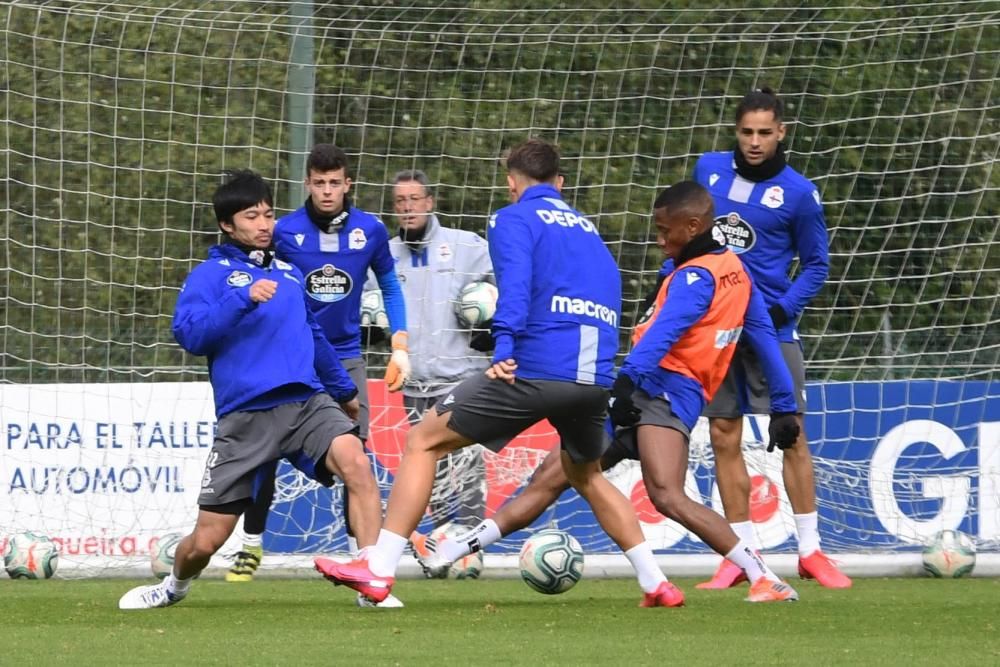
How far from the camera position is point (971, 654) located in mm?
5438

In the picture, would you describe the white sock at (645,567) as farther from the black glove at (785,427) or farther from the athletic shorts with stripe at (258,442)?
the athletic shorts with stripe at (258,442)

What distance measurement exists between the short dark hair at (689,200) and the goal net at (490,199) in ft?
8.95

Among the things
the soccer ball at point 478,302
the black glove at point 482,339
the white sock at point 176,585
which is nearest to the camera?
the white sock at point 176,585

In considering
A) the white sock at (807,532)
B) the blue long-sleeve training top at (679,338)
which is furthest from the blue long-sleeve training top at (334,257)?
the white sock at (807,532)

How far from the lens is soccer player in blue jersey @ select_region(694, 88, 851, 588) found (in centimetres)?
806

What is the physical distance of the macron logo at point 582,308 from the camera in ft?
21.7

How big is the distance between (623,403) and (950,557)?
318cm

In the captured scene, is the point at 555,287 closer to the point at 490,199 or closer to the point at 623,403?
the point at 623,403

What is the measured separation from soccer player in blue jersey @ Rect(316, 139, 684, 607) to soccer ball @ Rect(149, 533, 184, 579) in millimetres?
2430

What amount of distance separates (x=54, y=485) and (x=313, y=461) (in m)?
3.62

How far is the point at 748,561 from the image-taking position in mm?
7098

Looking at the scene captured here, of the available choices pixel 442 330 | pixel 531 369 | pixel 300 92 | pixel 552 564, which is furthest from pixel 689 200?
pixel 300 92

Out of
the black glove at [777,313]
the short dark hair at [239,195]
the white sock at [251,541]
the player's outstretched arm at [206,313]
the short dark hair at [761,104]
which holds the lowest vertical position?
the white sock at [251,541]

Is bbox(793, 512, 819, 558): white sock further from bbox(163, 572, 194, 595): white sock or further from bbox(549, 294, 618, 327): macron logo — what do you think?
bbox(163, 572, 194, 595): white sock
